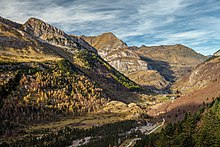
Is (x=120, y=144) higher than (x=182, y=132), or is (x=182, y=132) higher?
(x=182, y=132)

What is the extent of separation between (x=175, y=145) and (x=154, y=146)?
40.3 meters

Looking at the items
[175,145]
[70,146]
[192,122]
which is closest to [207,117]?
[192,122]

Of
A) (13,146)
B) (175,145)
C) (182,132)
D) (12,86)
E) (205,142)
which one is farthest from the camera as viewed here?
(13,146)

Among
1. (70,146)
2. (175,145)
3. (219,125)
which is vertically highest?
(219,125)

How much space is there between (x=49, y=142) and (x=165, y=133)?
308ft

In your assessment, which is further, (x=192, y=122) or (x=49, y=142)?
(x=49, y=142)

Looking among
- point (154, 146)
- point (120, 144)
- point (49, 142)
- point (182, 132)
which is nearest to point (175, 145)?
point (182, 132)

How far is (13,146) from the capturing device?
181 meters

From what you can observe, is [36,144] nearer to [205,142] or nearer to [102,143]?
[102,143]

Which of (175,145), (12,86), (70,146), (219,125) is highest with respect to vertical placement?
(12,86)

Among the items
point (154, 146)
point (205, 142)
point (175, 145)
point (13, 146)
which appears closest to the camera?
point (205, 142)

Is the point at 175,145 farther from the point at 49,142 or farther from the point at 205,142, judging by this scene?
the point at 49,142

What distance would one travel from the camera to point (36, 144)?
19112 cm

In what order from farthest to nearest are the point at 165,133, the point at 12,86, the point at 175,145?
the point at 165,133, the point at 175,145, the point at 12,86
